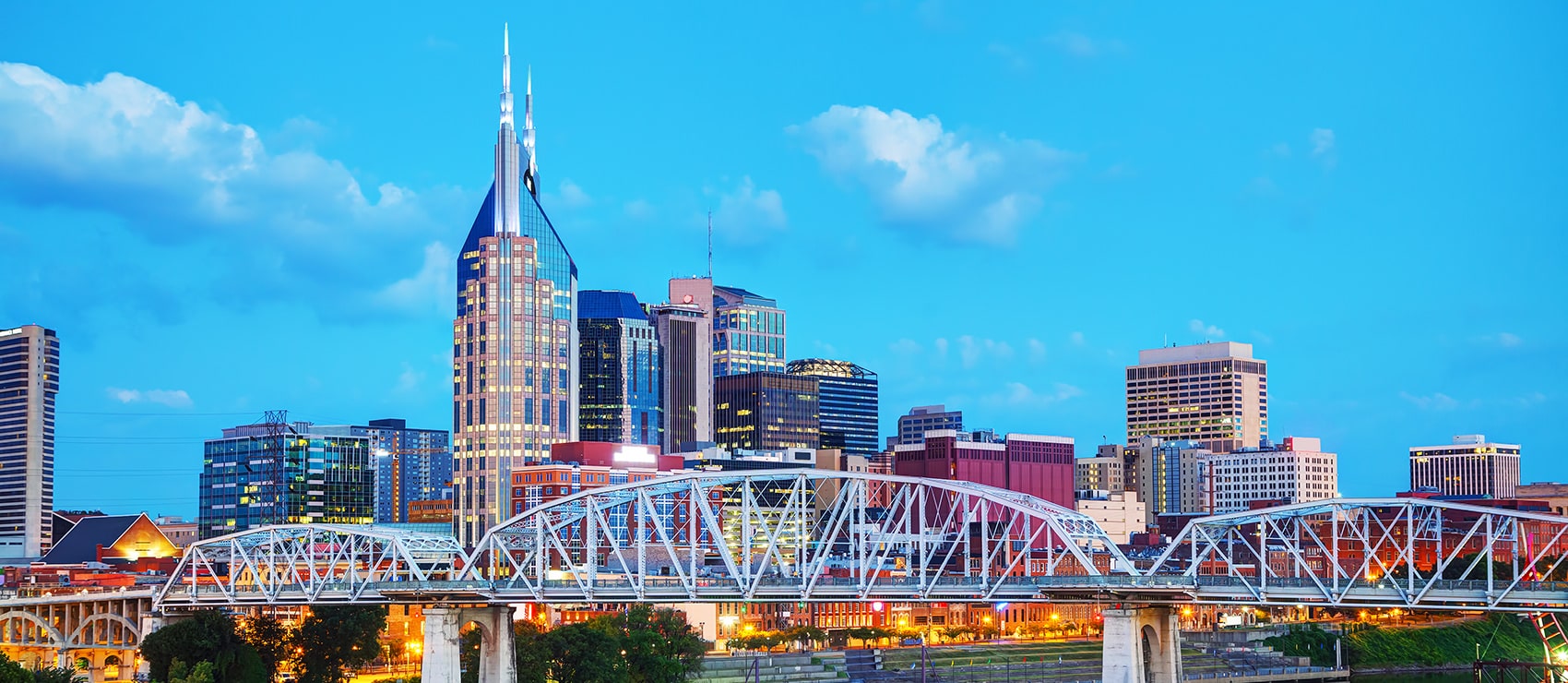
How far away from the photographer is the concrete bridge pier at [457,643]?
448 feet

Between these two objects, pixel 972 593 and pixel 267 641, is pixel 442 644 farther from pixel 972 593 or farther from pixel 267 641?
pixel 972 593

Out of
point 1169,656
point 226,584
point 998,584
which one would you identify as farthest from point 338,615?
point 1169,656

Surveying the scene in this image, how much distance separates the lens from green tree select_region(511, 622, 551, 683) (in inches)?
5630

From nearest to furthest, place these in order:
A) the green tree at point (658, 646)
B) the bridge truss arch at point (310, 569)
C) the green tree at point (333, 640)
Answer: the bridge truss arch at point (310, 569) → the green tree at point (333, 640) → the green tree at point (658, 646)

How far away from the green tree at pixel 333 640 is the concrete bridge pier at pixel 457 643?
1623 centimetres

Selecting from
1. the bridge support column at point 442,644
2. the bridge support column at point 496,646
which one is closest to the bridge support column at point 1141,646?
the bridge support column at point 496,646

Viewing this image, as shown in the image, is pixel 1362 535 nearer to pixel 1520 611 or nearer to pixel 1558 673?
pixel 1520 611

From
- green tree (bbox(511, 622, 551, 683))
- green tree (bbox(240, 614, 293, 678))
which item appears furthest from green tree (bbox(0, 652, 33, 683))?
green tree (bbox(240, 614, 293, 678))

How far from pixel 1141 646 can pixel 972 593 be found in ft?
39.4

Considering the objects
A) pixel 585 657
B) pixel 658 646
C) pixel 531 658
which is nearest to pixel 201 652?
pixel 531 658

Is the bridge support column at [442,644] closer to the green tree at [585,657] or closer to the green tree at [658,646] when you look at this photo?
the green tree at [585,657]

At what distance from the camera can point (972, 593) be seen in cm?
13525

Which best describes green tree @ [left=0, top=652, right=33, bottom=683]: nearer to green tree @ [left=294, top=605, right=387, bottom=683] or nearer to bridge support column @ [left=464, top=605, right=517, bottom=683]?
bridge support column @ [left=464, top=605, right=517, bottom=683]

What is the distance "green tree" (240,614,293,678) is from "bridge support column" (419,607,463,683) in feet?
66.4
